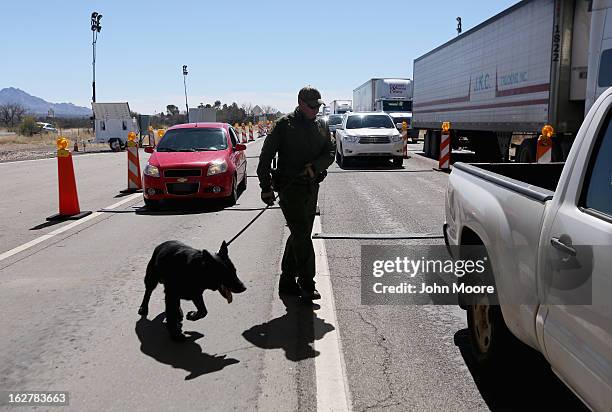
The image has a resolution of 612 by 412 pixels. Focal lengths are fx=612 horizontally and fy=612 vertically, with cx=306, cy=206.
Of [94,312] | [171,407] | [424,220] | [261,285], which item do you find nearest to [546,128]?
[424,220]

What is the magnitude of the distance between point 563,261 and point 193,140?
1102cm

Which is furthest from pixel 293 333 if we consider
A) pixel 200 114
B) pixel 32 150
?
pixel 200 114

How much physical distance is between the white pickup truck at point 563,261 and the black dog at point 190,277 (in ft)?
6.01

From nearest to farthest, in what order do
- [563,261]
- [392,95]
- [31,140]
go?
[563,261], [392,95], [31,140]

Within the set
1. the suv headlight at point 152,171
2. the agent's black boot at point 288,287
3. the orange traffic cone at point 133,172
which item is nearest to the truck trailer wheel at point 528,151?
the suv headlight at point 152,171

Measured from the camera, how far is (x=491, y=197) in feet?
12.3

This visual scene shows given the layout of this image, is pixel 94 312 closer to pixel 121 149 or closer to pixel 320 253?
pixel 320 253

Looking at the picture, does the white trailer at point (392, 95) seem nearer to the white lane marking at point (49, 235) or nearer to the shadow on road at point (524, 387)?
the white lane marking at point (49, 235)

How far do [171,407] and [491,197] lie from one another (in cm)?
230

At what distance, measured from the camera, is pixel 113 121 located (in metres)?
35.4

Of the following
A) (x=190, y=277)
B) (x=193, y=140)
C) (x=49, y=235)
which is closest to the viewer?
(x=190, y=277)

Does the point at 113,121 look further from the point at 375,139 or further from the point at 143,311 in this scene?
the point at 143,311

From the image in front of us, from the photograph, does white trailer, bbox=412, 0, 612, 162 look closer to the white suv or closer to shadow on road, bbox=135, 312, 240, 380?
the white suv

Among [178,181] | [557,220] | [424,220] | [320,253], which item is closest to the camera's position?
[557,220]
